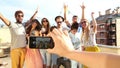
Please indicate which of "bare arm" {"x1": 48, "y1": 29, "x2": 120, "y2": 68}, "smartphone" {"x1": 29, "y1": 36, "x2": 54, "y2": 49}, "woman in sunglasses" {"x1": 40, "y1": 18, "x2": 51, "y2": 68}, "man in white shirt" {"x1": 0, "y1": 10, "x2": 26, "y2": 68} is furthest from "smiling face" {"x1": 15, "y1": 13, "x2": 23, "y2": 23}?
"bare arm" {"x1": 48, "y1": 29, "x2": 120, "y2": 68}

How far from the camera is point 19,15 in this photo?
1.97 meters

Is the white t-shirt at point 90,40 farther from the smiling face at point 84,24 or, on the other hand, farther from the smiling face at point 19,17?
the smiling face at point 19,17

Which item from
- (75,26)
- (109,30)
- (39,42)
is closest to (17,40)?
(75,26)

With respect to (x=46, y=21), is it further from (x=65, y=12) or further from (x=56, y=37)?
(x=56, y=37)

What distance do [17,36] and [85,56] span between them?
1575mm

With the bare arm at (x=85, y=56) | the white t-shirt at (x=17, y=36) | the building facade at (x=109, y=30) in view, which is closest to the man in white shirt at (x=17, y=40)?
the white t-shirt at (x=17, y=36)

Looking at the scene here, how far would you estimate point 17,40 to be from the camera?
188 centimetres

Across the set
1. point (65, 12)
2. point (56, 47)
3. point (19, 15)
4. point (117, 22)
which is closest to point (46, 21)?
point (19, 15)

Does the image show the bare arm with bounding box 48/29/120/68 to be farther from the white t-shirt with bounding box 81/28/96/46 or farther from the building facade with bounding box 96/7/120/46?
the building facade with bounding box 96/7/120/46

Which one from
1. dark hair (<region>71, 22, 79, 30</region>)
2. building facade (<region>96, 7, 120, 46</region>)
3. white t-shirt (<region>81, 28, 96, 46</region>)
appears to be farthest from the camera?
building facade (<region>96, 7, 120, 46</region>)

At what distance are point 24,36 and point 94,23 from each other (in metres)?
0.68

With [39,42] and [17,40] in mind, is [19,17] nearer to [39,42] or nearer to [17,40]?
[17,40]

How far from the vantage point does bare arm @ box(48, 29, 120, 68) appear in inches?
13.2

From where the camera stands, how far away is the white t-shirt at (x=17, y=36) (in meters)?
1.88
